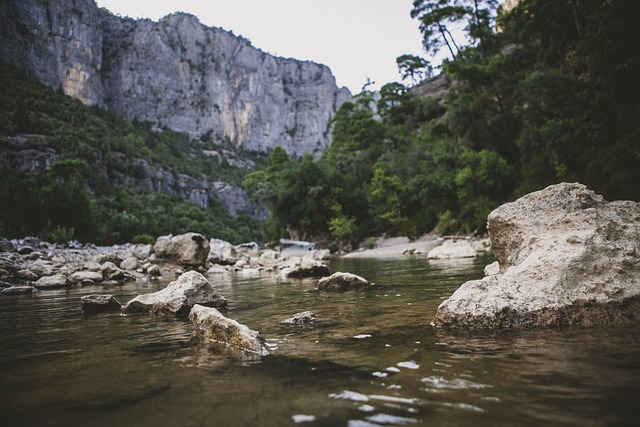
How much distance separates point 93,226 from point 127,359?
31.7 metres

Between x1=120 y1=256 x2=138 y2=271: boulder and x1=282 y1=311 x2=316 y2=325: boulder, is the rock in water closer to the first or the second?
x1=282 y1=311 x2=316 y2=325: boulder

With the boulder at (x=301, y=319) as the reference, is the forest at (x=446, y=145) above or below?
above

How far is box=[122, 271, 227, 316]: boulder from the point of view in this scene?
5.56 meters

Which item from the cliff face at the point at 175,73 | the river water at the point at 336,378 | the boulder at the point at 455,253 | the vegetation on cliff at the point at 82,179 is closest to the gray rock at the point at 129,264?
A: the river water at the point at 336,378

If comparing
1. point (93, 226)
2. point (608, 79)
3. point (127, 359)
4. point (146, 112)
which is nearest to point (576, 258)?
point (127, 359)

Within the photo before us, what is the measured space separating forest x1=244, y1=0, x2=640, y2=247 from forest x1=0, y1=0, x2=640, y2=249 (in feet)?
0.30

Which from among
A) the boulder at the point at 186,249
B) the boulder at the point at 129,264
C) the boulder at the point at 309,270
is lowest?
the boulder at the point at 309,270

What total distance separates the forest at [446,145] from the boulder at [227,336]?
14525 mm

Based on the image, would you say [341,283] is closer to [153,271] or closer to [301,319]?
[301,319]

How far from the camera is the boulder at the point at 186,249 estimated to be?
52.2 ft

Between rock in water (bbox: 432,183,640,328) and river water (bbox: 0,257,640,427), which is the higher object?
rock in water (bbox: 432,183,640,328)

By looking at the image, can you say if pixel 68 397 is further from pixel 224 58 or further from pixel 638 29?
pixel 224 58

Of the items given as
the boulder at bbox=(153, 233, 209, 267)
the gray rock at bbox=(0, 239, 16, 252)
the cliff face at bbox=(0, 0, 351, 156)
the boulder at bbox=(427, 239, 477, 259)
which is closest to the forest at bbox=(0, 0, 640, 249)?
the boulder at bbox=(427, 239, 477, 259)

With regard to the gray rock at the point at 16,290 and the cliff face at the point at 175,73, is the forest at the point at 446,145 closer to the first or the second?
the gray rock at the point at 16,290
